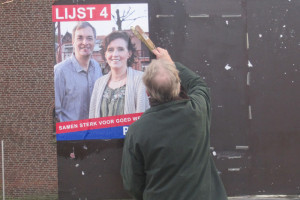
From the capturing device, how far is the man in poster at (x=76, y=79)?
234 inches

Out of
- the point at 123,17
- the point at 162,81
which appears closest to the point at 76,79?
the point at 123,17

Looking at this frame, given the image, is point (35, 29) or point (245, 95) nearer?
point (245, 95)

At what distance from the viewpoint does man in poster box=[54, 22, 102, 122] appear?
5.95m

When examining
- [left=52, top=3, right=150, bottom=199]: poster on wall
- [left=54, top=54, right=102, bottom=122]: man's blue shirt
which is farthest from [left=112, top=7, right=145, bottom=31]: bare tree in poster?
[left=54, top=54, right=102, bottom=122]: man's blue shirt

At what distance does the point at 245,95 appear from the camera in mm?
6027

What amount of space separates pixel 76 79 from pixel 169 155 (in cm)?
418

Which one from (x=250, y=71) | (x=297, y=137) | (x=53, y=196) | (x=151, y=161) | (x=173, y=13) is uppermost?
(x=173, y=13)

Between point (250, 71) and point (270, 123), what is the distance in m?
0.96

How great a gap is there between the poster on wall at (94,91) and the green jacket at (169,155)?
369cm

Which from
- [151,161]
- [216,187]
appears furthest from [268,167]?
[151,161]

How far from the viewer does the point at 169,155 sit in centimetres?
213

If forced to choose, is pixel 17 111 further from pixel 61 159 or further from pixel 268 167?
pixel 268 167

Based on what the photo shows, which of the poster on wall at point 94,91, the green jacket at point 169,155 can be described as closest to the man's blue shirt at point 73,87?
the poster on wall at point 94,91

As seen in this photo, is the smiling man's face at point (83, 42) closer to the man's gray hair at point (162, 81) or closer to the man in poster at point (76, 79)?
the man in poster at point (76, 79)
